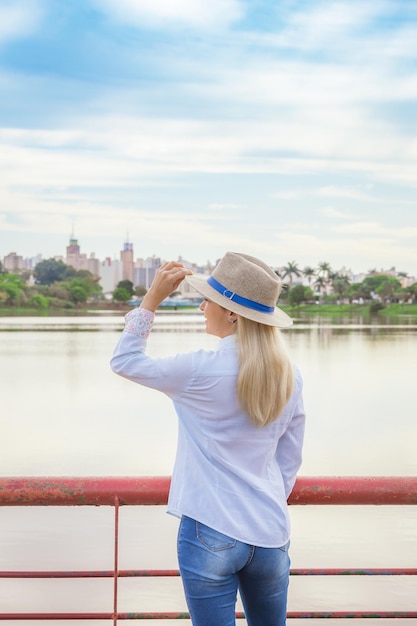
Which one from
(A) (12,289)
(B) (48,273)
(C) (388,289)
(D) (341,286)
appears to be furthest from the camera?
(B) (48,273)

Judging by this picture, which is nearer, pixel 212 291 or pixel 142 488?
pixel 212 291

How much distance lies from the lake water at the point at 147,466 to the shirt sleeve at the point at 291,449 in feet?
21.5

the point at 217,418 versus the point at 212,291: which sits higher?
the point at 212,291

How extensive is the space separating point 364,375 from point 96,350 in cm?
2347

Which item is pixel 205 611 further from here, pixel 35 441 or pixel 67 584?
pixel 35 441

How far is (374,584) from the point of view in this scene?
8.88m

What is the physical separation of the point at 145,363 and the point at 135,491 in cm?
46

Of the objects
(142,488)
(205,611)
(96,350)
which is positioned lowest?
(96,350)

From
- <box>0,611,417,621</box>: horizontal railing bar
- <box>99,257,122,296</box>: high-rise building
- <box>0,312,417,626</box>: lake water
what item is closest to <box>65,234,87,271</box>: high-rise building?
<box>99,257,122,296</box>: high-rise building

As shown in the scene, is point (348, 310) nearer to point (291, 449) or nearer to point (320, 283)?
point (320, 283)

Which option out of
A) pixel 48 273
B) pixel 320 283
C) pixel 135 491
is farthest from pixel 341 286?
pixel 135 491

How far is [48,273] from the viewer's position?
14550cm

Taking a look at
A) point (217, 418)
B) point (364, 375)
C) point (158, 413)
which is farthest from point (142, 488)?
point (364, 375)

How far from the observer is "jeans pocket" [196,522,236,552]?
193 cm
